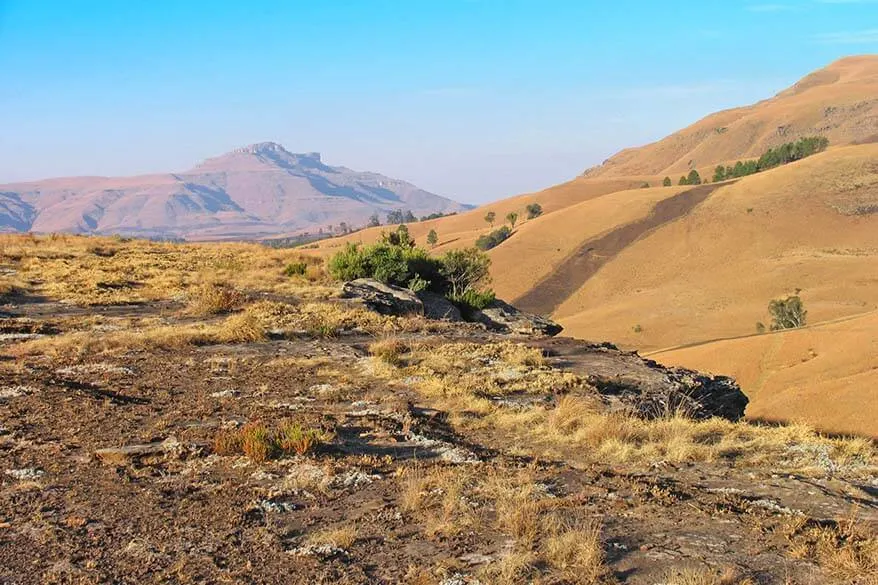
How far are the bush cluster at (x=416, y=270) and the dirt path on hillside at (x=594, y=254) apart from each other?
48343 millimetres

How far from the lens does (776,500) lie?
6.20m

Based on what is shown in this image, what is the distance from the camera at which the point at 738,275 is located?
236 feet

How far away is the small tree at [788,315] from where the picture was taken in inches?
2080

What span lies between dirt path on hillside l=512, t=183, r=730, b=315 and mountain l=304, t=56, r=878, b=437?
23cm

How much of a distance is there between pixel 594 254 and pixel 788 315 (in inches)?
1406

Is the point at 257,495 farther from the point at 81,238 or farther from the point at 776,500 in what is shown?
the point at 81,238

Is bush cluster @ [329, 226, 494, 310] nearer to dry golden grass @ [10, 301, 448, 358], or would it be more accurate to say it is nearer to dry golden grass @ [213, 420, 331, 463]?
dry golden grass @ [10, 301, 448, 358]

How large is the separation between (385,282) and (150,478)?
50.1 feet

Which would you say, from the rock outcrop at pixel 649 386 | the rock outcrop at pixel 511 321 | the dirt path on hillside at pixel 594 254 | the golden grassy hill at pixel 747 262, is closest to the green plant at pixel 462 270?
the rock outcrop at pixel 511 321

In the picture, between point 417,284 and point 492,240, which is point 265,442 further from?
point 492,240

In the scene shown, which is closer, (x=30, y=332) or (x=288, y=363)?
(x=288, y=363)

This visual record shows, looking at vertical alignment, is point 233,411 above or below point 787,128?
below

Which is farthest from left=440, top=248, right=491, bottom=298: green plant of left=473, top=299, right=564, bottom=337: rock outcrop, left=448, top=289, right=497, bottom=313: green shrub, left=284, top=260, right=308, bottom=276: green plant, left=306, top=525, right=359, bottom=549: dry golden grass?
left=306, top=525, right=359, bottom=549: dry golden grass

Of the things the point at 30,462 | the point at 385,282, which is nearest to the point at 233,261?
the point at 385,282
